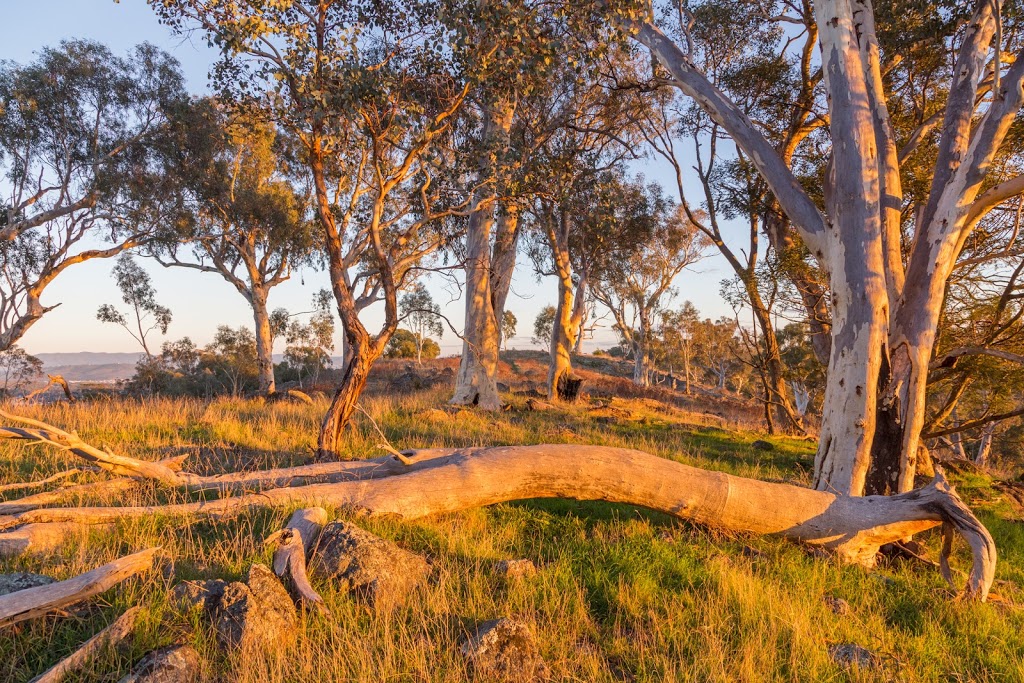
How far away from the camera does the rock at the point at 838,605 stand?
3.72 meters

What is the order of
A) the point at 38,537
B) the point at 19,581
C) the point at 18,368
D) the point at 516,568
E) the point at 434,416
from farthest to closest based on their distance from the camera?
the point at 18,368 < the point at 434,416 < the point at 516,568 < the point at 38,537 < the point at 19,581

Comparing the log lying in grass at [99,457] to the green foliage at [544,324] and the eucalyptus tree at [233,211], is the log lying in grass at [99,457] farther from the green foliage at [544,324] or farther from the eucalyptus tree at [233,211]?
the green foliage at [544,324]

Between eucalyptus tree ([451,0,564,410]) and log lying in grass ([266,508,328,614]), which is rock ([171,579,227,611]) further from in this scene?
eucalyptus tree ([451,0,564,410])

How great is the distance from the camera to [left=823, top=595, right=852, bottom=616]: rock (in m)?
3.72

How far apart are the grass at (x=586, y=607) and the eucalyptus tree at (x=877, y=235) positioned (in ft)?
3.98

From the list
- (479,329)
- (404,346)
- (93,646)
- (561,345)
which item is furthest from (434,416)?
(404,346)

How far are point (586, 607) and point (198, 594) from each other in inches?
86.8

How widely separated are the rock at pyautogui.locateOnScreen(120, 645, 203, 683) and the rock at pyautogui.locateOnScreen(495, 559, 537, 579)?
1828 millimetres

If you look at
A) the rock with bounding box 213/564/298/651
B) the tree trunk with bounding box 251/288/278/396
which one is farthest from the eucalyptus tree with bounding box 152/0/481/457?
the tree trunk with bounding box 251/288/278/396

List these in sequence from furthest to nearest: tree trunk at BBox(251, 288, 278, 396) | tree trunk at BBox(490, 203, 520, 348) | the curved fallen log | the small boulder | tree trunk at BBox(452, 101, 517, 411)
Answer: tree trunk at BBox(251, 288, 278, 396) < tree trunk at BBox(490, 203, 520, 348) < tree trunk at BBox(452, 101, 517, 411) < the small boulder < the curved fallen log

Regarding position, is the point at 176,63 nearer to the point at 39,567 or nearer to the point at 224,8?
the point at 224,8

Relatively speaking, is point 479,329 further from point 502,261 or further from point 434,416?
point 434,416

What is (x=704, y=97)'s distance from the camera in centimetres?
689

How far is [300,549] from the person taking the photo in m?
3.39
